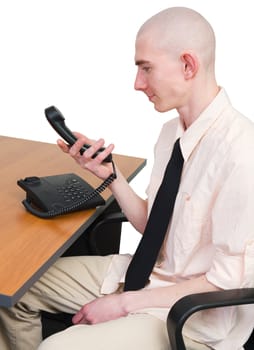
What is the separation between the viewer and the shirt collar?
168 centimetres

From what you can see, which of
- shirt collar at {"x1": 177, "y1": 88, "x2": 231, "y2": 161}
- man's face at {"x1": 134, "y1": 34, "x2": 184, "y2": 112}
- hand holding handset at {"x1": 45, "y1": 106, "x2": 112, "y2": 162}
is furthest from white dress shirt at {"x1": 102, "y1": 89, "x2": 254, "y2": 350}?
hand holding handset at {"x1": 45, "y1": 106, "x2": 112, "y2": 162}

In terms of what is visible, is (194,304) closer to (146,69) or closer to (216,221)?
(216,221)

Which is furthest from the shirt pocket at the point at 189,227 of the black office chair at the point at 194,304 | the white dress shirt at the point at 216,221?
the black office chair at the point at 194,304

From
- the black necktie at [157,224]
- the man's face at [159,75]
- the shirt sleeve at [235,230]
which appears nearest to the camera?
the shirt sleeve at [235,230]

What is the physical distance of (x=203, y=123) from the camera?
1696mm

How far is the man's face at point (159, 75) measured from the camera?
1.64 meters

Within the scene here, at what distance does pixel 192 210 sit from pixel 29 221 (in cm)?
51

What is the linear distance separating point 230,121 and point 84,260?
0.75 meters

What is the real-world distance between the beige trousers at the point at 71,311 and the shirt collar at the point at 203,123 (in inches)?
20.7

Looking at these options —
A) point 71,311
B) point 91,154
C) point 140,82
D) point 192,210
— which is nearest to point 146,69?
point 140,82

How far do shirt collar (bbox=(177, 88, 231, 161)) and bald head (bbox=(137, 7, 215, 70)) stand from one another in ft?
0.36

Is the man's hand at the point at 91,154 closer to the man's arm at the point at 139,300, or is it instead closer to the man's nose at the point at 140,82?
the man's nose at the point at 140,82

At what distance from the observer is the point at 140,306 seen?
1.64 m

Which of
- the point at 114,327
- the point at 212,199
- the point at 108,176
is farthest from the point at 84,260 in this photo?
the point at 212,199
